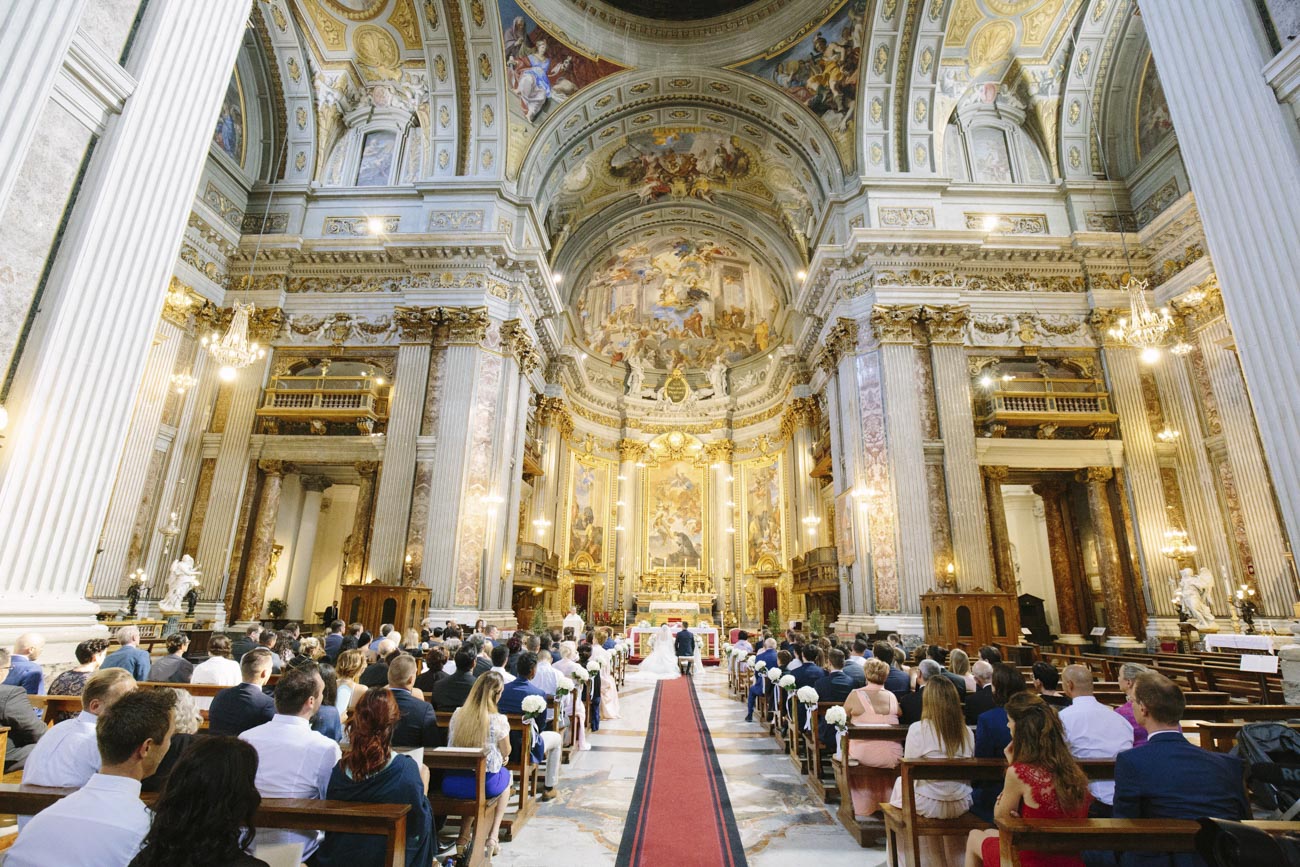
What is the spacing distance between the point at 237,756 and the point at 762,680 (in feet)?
27.8

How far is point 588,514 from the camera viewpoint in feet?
80.8

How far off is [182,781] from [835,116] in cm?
1943

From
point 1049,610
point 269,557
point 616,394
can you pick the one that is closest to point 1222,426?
point 1049,610

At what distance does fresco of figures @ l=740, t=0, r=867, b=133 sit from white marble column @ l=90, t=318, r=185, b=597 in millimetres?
16492

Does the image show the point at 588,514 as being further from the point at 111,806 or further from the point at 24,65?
the point at 111,806

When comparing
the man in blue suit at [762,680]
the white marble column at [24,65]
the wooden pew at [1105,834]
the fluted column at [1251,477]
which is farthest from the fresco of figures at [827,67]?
the wooden pew at [1105,834]

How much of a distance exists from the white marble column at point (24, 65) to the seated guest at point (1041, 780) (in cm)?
655

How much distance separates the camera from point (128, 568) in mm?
12688

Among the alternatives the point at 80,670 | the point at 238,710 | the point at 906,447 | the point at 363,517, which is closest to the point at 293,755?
the point at 238,710

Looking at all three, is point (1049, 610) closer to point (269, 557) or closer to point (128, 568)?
point (269, 557)

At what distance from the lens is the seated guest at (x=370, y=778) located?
2645 mm

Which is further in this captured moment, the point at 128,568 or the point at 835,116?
the point at 835,116

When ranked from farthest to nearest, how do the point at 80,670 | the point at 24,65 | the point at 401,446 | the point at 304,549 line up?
1. the point at 304,549
2. the point at 401,446
3. the point at 80,670
4. the point at 24,65

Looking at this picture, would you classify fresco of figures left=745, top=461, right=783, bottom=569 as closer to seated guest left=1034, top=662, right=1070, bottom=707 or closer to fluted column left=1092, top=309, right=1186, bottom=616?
fluted column left=1092, top=309, right=1186, bottom=616
